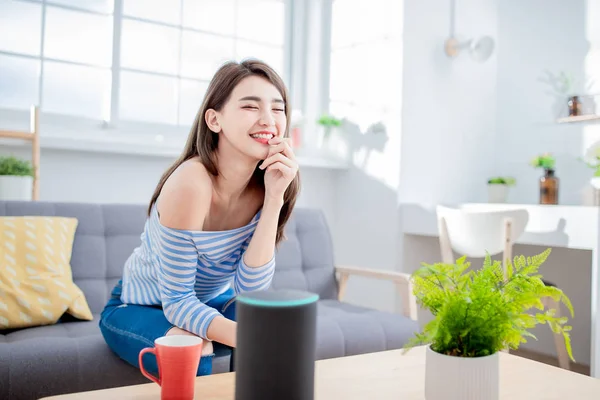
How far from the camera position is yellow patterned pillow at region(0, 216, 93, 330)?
171 centimetres

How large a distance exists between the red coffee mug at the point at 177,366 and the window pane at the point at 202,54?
8.52ft

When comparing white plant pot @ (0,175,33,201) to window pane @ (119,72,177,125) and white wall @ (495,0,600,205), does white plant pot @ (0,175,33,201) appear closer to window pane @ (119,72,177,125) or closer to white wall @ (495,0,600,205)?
window pane @ (119,72,177,125)

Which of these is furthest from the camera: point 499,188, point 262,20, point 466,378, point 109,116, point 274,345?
point 262,20

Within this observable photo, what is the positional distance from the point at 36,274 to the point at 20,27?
1.50m

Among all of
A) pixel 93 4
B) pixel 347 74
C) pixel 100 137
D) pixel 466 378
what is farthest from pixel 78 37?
pixel 466 378

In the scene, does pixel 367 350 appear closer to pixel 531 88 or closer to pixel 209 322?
pixel 209 322

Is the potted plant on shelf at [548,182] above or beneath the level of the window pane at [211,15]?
beneath

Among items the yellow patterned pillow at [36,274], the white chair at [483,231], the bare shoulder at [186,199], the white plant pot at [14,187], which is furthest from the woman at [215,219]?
the white chair at [483,231]

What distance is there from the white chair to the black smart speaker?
5.93 feet

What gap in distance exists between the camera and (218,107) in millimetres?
1323

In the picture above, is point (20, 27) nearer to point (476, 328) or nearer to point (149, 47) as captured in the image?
point (149, 47)

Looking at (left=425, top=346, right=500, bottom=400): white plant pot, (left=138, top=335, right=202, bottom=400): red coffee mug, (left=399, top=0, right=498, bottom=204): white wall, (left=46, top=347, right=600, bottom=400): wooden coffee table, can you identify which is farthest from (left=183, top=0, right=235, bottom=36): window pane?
(left=425, top=346, right=500, bottom=400): white plant pot

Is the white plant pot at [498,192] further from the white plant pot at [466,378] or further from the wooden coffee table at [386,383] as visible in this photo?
the white plant pot at [466,378]

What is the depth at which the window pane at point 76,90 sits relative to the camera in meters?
2.80
